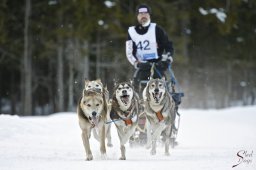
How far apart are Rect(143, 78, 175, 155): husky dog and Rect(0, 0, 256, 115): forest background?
13.8 m

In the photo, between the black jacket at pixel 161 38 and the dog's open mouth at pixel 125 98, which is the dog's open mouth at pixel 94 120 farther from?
the black jacket at pixel 161 38

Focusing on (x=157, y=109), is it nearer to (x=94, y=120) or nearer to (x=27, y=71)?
(x=94, y=120)

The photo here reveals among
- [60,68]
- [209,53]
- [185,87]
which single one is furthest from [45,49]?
[209,53]

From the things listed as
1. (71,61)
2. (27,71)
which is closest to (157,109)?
(27,71)

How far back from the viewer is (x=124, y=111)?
972 cm

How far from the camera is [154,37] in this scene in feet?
37.3

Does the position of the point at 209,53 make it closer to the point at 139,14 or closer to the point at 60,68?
the point at 60,68

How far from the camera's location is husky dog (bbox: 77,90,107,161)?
8930 mm

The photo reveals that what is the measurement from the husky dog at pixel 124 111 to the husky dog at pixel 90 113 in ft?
1.65

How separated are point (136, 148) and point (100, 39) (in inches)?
745

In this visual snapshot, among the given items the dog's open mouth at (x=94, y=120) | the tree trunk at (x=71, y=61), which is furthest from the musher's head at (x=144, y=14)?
the tree trunk at (x=71, y=61)

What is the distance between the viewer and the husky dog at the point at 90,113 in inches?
352

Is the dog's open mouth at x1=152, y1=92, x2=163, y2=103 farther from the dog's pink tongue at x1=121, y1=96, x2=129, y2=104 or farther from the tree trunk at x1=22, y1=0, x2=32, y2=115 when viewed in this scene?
the tree trunk at x1=22, y1=0, x2=32, y2=115

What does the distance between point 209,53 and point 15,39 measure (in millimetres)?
11447
